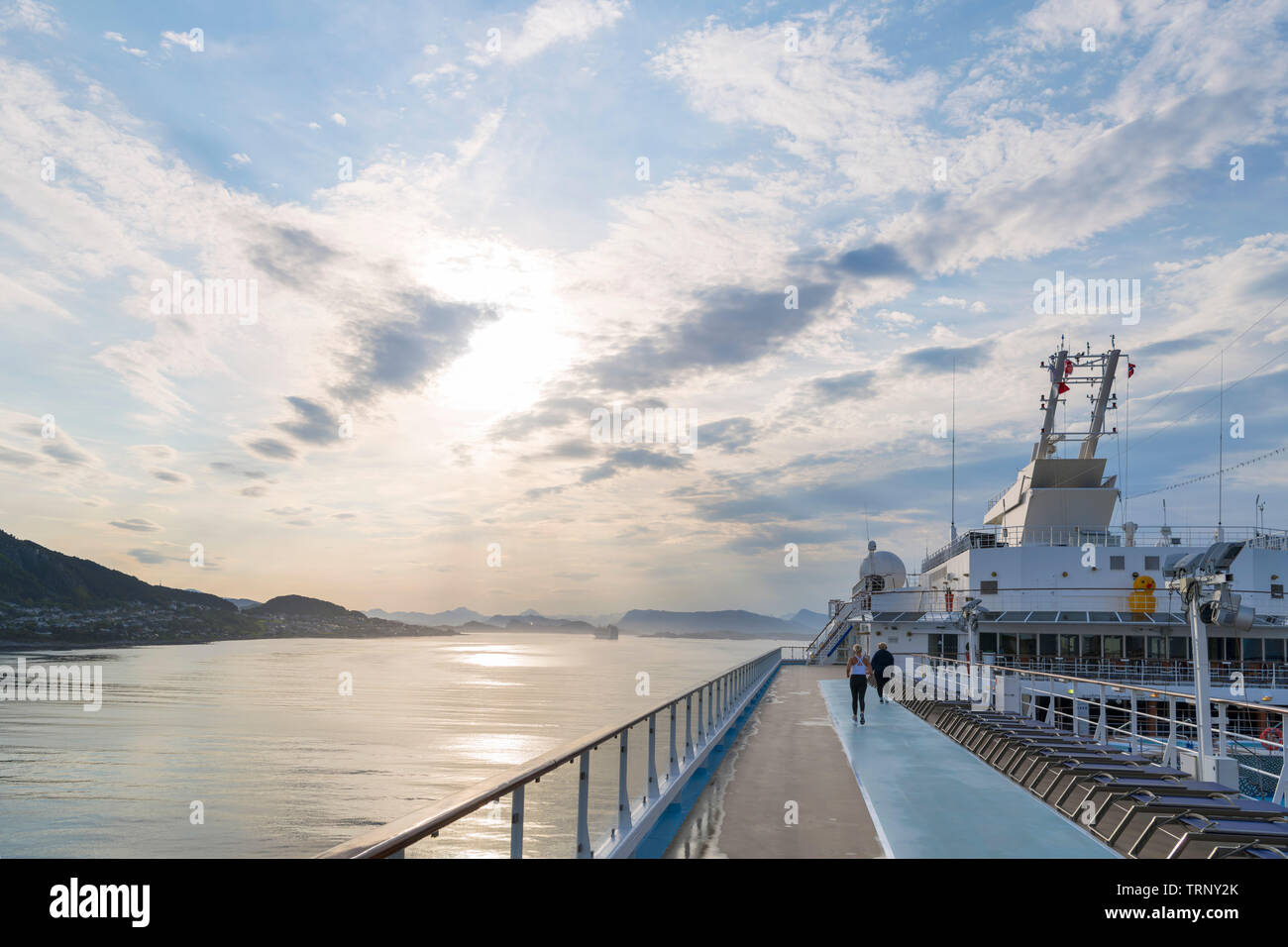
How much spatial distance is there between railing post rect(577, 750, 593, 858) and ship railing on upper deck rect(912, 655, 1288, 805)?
6.07m

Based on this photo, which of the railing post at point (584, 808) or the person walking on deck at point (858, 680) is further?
the person walking on deck at point (858, 680)

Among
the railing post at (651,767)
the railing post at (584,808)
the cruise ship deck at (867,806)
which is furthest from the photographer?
the railing post at (651,767)

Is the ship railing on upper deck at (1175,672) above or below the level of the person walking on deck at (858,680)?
below

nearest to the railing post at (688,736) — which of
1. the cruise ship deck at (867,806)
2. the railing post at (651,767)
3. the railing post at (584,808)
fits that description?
the cruise ship deck at (867,806)

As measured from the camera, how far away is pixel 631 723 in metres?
7.25

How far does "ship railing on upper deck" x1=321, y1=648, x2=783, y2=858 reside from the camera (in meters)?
3.05

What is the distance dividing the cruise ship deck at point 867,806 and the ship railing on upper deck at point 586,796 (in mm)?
383

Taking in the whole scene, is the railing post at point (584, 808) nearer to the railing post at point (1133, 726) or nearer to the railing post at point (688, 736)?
the railing post at point (688, 736)

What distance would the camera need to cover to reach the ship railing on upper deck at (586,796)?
3.05 meters

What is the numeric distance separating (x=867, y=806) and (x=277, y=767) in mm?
23369

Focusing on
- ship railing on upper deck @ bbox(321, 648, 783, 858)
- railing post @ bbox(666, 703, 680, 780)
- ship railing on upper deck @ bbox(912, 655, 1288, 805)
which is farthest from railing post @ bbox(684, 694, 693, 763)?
ship railing on upper deck @ bbox(912, 655, 1288, 805)

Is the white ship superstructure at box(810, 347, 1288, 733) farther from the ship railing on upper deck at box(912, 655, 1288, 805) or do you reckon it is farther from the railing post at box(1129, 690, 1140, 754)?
the railing post at box(1129, 690, 1140, 754)
